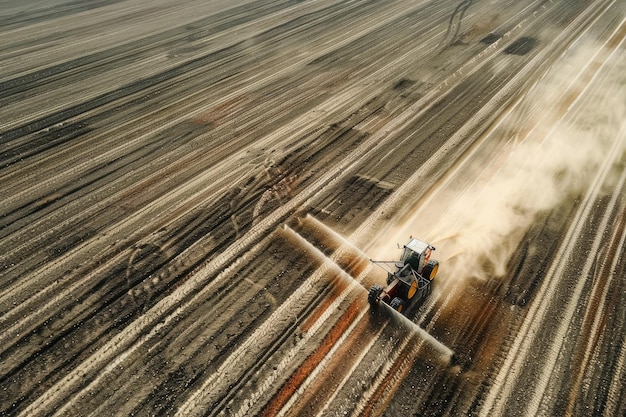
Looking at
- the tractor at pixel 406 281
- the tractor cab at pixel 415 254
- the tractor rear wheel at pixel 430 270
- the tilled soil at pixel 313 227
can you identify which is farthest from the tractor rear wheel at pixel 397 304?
the tractor rear wheel at pixel 430 270

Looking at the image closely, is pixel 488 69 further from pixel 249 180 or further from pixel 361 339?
Answer: pixel 361 339

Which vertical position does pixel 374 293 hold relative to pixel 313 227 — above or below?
below

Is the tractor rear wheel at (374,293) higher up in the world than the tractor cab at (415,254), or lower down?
lower down

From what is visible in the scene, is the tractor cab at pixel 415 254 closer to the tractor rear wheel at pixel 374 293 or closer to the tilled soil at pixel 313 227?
the tractor rear wheel at pixel 374 293

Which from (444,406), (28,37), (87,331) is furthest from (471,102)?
(28,37)

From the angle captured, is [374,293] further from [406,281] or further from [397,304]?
[406,281]

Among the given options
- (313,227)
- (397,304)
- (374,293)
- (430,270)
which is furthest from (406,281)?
(313,227)
